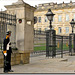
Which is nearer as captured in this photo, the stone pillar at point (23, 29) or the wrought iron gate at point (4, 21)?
the wrought iron gate at point (4, 21)

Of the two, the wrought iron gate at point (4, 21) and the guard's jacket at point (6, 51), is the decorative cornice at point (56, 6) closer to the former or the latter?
the wrought iron gate at point (4, 21)

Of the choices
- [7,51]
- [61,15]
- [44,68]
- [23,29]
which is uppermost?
[61,15]

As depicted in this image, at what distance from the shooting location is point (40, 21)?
222 ft

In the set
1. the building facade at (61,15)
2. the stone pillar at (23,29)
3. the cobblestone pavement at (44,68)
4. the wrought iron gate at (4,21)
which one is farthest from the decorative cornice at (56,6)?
the wrought iron gate at (4,21)

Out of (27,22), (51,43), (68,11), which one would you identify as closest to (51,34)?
(51,43)

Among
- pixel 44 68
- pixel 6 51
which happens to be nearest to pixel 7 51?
pixel 6 51

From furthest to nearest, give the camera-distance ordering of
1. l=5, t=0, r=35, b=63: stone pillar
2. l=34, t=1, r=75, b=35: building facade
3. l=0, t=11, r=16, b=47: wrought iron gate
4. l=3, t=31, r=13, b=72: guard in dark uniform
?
l=34, t=1, r=75, b=35: building facade → l=5, t=0, r=35, b=63: stone pillar → l=0, t=11, r=16, b=47: wrought iron gate → l=3, t=31, r=13, b=72: guard in dark uniform

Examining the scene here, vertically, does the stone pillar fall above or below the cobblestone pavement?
above

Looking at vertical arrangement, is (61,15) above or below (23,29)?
above

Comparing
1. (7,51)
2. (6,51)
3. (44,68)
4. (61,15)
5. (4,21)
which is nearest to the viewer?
(6,51)

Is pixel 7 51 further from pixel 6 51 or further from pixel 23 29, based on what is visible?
pixel 23 29

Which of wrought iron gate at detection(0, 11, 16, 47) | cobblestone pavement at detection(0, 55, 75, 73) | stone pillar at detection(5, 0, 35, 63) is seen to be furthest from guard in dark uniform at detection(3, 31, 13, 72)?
stone pillar at detection(5, 0, 35, 63)

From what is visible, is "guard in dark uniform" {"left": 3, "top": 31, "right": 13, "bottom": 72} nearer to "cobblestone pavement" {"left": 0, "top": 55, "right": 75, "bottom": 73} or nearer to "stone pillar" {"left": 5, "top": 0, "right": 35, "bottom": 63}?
"cobblestone pavement" {"left": 0, "top": 55, "right": 75, "bottom": 73}

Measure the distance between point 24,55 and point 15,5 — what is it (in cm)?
265
